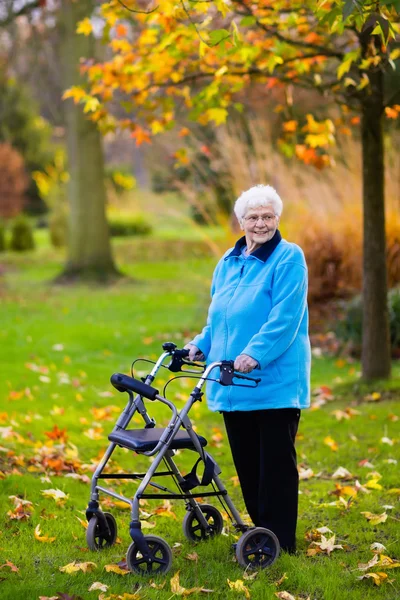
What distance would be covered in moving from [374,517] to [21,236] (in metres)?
22.1

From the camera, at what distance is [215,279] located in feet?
14.7

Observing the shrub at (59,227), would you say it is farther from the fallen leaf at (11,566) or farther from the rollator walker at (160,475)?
the fallen leaf at (11,566)

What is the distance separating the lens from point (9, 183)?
3039cm

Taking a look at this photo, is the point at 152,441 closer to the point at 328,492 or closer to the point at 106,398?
the point at 328,492

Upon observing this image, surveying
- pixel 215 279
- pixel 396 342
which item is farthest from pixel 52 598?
pixel 396 342

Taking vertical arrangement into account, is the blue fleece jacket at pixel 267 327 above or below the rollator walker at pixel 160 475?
above

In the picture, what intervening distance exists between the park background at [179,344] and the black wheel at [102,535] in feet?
0.27

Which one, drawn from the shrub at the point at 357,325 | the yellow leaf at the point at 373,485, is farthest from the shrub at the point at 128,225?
the yellow leaf at the point at 373,485

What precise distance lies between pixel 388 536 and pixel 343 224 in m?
7.50

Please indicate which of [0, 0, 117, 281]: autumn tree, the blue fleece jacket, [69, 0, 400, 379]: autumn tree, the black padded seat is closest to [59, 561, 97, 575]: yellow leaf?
the black padded seat

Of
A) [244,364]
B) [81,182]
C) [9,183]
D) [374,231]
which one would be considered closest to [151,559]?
[244,364]

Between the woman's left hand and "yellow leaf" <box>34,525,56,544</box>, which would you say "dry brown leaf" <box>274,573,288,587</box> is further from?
"yellow leaf" <box>34,525,56,544</box>

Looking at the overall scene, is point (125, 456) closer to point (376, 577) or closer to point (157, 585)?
point (157, 585)

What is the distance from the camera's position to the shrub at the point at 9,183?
30.1 metres
